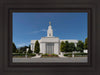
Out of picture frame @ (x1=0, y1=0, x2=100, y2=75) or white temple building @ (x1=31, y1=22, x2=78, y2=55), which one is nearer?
picture frame @ (x1=0, y1=0, x2=100, y2=75)

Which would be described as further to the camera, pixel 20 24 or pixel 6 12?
pixel 20 24
